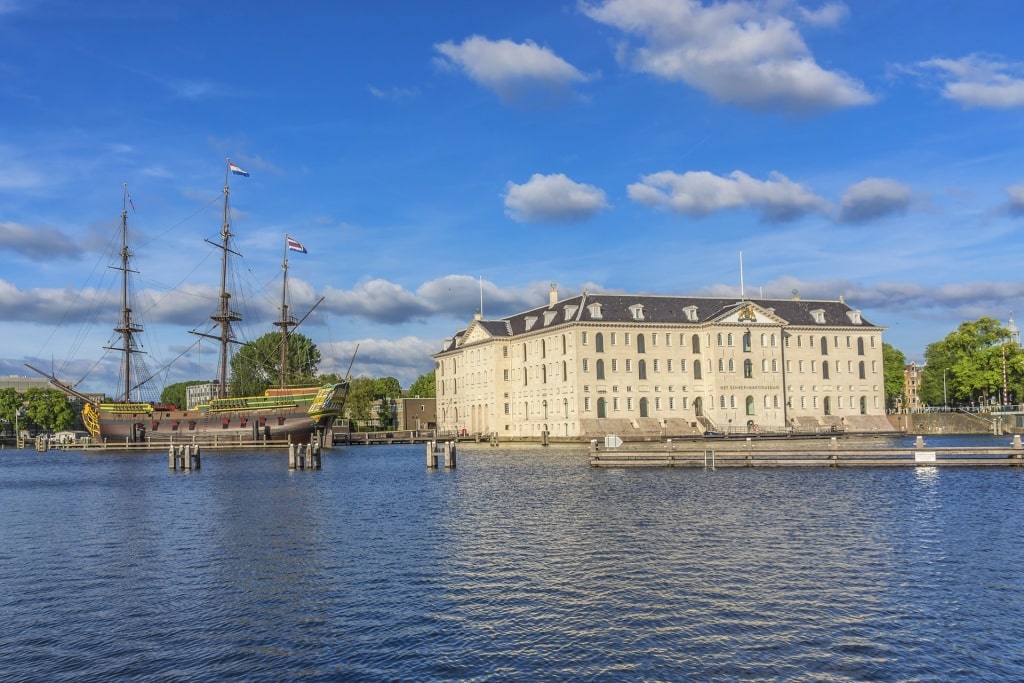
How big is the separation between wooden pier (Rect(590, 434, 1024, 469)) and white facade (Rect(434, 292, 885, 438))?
41153mm

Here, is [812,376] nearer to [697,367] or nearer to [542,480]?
[697,367]

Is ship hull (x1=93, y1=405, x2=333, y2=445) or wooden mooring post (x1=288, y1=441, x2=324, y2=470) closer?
wooden mooring post (x1=288, y1=441, x2=324, y2=470)

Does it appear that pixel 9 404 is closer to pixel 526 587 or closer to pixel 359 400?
pixel 359 400

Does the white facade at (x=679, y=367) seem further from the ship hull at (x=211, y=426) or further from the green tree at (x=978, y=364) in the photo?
the ship hull at (x=211, y=426)

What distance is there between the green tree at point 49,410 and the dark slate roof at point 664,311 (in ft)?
315

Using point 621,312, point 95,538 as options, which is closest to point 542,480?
point 95,538

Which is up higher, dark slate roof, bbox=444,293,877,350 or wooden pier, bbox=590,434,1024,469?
dark slate roof, bbox=444,293,877,350

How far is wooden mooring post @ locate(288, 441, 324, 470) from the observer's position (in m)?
70.0

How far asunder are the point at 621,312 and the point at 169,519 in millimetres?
79134

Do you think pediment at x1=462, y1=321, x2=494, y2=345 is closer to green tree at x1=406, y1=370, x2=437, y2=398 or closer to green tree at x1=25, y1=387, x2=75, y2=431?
green tree at x1=406, y1=370, x2=437, y2=398

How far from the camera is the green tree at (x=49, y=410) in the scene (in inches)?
6806

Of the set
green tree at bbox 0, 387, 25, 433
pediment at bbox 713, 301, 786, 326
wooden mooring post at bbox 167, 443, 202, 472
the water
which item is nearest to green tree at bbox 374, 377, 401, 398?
green tree at bbox 0, 387, 25, 433

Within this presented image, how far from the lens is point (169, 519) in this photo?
38.0 m

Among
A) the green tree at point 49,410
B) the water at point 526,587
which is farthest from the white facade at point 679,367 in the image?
the green tree at point 49,410
